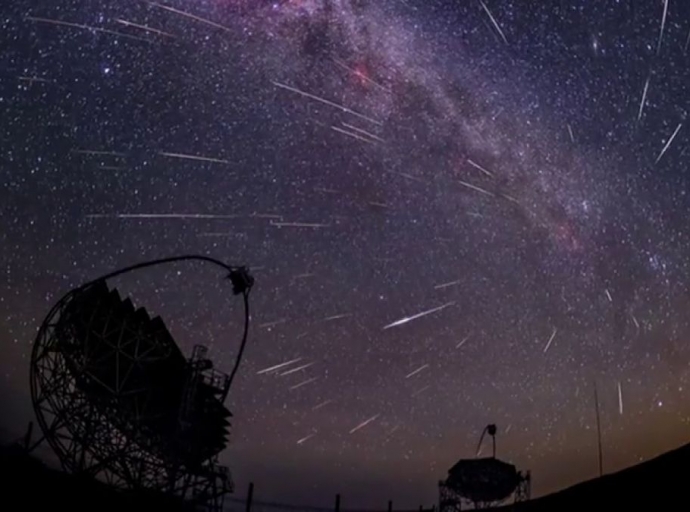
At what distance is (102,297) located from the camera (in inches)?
982

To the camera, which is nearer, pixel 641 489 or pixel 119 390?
pixel 641 489

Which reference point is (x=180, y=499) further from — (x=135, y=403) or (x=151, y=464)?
(x=135, y=403)

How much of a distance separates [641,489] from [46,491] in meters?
16.6

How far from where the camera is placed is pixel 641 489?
1412cm

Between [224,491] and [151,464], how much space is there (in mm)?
4387

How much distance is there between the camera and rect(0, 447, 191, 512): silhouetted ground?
1841 centimetres

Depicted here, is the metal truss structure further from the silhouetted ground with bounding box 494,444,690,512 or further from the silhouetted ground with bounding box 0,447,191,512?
the silhouetted ground with bounding box 494,444,690,512

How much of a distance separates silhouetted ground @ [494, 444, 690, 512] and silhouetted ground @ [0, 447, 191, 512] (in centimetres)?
1420

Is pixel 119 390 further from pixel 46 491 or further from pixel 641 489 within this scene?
pixel 641 489

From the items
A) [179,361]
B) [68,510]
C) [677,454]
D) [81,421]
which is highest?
[179,361]

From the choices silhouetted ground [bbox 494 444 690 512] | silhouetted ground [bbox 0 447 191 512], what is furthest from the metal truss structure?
silhouetted ground [bbox 494 444 690 512]

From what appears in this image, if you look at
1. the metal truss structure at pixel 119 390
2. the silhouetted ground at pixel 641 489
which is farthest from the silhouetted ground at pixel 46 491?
the silhouetted ground at pixel 641 489

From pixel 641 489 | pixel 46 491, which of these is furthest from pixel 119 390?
pixel 641 489

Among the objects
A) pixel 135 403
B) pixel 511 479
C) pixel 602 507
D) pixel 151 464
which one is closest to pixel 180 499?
pixel 151 464
